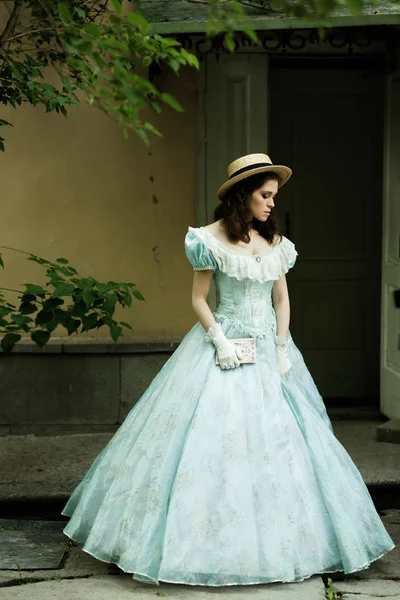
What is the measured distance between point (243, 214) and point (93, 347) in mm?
2649

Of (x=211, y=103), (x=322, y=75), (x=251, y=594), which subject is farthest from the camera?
(x=322, y=75)

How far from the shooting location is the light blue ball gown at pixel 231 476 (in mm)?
4469

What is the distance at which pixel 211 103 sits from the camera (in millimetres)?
7238

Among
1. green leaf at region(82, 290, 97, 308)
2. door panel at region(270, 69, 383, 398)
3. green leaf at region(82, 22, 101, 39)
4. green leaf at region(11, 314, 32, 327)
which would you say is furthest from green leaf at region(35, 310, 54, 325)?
door panel at region(270, 69, 383, 398)

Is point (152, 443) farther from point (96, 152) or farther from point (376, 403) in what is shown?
point (376, 403)

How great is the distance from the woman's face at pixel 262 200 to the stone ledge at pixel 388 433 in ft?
8.85

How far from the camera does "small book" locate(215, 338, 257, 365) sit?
482 cm

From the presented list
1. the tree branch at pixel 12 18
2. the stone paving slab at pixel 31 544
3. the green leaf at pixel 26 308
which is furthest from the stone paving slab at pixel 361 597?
the tree branch at pixel 12 18

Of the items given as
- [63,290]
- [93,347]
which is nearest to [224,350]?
[63,290]

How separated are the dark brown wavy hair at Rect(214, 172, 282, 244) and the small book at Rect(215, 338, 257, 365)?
0.45 meters

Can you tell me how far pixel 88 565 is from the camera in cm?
496

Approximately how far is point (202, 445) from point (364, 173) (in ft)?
13.9

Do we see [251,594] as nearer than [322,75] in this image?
Yes

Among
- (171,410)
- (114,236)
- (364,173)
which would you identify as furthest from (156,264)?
(171,410)
